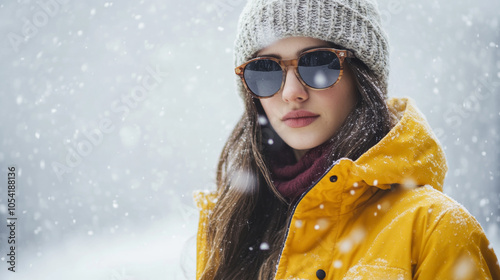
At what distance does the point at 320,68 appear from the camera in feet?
4.83

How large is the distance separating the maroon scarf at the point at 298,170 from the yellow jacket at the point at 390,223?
201mm

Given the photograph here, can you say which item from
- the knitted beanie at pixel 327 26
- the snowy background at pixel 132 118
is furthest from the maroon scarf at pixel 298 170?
the snowy background at pixel 132 118

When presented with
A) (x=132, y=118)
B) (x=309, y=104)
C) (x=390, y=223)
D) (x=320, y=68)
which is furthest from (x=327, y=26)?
(x=132, y=118)

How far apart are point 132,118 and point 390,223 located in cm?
959

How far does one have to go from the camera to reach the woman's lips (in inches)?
60.5

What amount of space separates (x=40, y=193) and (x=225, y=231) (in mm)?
5525

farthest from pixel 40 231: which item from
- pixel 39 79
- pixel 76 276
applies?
pixel 39 79

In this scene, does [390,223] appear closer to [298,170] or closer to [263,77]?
[298,170]

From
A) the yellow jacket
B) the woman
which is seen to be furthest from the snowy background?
the yellow jacket

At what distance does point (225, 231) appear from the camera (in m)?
1.77

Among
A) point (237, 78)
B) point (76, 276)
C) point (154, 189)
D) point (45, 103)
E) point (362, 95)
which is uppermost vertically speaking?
point (45, 103)

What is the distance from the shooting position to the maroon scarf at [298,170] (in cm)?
146

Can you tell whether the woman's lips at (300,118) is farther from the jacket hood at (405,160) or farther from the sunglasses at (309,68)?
the jacket hood at (405,160)

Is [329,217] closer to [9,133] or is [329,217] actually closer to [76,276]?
[76,276]
